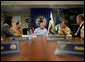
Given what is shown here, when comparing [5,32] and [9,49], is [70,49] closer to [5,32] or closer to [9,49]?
[9,49]

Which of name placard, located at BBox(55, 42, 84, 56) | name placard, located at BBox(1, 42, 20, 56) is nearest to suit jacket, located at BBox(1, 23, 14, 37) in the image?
name placard, located at BBox(1, 42, 20, 56)

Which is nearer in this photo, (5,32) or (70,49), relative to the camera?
(70,49)

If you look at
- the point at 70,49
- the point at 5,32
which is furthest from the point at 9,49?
the point at 5,32

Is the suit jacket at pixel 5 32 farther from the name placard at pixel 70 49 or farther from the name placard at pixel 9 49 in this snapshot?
the name placard at pixel 70 49

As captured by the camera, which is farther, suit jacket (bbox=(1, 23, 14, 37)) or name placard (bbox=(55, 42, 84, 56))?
suit jacket (bbox=(1, 23, 14, 37))

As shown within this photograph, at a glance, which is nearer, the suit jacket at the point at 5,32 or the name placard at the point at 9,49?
the name placard at the point at 9,49

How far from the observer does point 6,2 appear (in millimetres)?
5918

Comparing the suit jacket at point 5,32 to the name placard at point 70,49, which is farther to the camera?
the suit jacket at point 5,32

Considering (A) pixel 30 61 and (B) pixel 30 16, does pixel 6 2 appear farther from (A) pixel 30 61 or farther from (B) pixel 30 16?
(A) pixel 30 61

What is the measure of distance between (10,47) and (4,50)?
0.14 feet

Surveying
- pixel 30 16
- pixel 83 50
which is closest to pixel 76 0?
pixel 30 16

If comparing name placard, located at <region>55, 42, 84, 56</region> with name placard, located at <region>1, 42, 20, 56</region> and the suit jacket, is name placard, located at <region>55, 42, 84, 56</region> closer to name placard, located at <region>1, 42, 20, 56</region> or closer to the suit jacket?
name placard, located at <region>1, 42, 20, 56</region>

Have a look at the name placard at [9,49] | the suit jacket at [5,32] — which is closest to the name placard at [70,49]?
the name placard at [9,49]

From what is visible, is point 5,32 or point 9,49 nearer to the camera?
point 9,49
